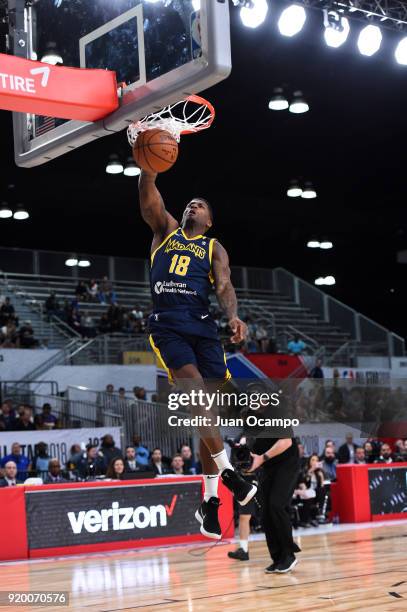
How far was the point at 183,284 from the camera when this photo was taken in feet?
18.7

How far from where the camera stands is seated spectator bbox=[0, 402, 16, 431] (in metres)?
16.8

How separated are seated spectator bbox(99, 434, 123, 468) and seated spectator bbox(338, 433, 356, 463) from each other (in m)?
4.52

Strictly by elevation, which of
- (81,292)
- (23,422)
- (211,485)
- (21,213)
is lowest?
(211,485)

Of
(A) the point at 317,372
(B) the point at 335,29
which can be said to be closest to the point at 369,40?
(B) the point at 335,29

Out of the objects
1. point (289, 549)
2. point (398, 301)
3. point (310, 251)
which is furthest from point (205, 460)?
point (398, 301)

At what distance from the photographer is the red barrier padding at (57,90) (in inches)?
226

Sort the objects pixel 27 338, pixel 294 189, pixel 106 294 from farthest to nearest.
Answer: pixel 106 294
pixel 294 189
pixel 27 338

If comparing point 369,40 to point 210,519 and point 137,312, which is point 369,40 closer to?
point 210,519

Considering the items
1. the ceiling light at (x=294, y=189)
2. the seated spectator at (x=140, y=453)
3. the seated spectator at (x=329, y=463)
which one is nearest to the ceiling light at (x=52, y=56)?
the seated spectator at (x=140, y=453)

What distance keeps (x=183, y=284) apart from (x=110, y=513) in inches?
348

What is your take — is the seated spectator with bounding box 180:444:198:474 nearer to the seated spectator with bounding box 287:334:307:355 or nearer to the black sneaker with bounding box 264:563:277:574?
the black sneaker with bounding box 264:563:277:574

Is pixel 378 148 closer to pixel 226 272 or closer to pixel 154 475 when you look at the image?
pixel 154 475

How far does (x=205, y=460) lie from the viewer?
19.5 ft

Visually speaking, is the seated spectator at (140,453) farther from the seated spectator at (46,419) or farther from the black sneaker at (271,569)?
the black sneaker at (271,569)
